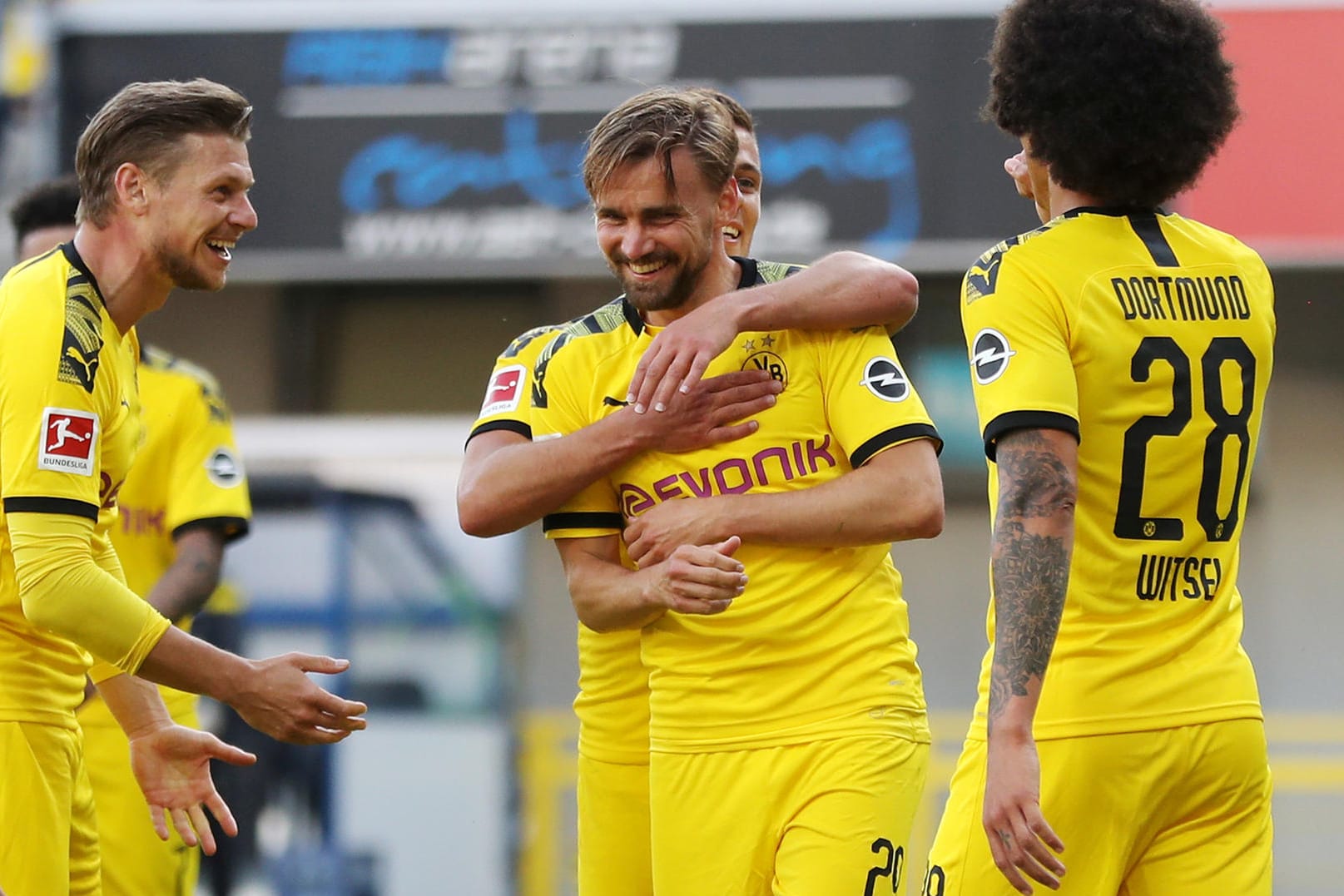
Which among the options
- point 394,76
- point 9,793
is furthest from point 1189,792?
point 394,76

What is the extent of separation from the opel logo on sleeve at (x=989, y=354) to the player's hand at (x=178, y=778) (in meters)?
1.83

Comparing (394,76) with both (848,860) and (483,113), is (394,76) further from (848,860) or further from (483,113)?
(848,860)

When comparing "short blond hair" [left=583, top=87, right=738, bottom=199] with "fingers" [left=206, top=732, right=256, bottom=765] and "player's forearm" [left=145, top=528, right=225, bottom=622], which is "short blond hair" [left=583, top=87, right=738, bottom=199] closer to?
"fingers" [left=206, top=732, right=256, bottom=765]

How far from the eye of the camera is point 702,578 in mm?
3217

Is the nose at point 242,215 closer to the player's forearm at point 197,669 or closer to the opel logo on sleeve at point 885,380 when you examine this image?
the player's forearm at point 197,669

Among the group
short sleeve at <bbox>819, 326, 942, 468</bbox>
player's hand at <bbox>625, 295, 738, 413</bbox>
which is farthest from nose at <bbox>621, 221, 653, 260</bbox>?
short sleeve at <bbox>819, 326, 942, 468</bbox>

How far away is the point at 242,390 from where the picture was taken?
1045 cm

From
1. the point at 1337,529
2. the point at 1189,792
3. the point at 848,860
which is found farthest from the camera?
the point at 1337,529

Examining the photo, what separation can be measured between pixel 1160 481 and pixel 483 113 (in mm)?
6708

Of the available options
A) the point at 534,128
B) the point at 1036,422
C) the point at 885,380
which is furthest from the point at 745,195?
the point at 534,128

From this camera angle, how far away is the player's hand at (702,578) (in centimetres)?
321

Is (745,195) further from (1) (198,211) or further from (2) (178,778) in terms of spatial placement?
(2) (178,778)

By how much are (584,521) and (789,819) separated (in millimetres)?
713

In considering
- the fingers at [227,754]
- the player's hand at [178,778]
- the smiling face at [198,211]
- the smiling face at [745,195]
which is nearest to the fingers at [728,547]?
the smiling face at [745,195]
